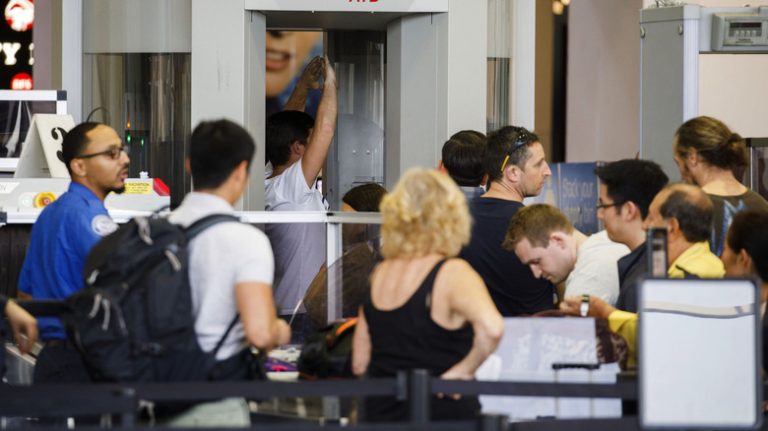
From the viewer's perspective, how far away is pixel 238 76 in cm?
650

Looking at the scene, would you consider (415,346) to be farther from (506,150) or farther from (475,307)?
(506,150)

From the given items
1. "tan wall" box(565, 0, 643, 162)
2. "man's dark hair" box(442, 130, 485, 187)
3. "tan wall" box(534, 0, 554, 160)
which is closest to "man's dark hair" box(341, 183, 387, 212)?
"man's dark hair" box(442, 130, 485, 187)

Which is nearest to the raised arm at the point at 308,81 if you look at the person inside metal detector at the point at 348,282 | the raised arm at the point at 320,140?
the raised arm at the point at 320,140

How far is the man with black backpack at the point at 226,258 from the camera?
118 inches

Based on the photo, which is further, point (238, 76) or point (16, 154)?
point (16, 154)

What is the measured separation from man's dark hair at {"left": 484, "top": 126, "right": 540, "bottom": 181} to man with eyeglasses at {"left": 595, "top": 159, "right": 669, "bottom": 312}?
0.65m

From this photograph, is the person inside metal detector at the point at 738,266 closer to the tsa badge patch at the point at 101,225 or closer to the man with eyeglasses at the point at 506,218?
the man with eyeglasses at the point at 506,218

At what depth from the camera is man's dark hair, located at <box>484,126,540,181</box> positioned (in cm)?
477

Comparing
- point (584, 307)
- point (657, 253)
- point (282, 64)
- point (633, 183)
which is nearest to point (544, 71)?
point (282, 64)

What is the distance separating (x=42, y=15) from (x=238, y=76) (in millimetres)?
3893

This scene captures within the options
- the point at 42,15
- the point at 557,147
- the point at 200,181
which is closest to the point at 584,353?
the point at 200,181

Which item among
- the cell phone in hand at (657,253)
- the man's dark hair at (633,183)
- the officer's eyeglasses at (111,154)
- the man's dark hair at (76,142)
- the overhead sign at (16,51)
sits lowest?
the cell phone in hand at (657,253)

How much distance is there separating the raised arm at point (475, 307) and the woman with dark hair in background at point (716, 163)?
1662 millimetres

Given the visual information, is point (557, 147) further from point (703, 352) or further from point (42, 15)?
point (703, 352)
